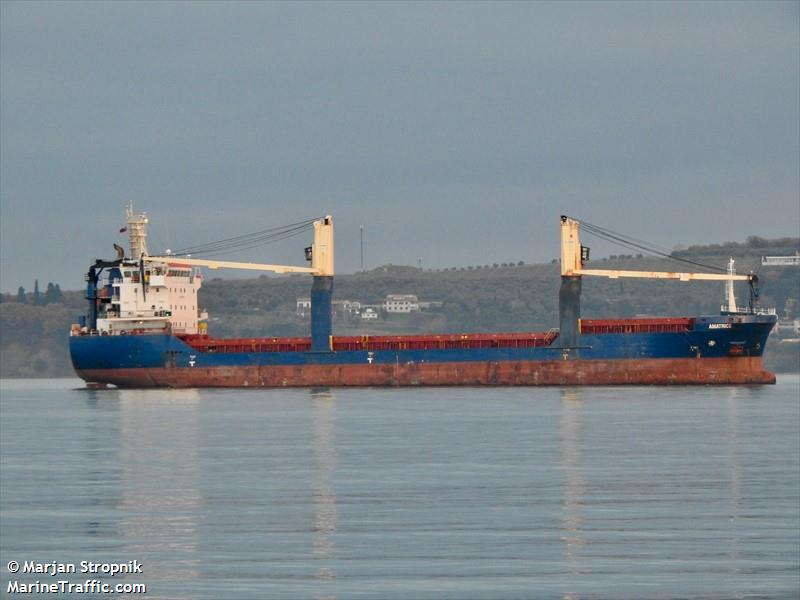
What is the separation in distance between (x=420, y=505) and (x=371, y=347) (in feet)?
148

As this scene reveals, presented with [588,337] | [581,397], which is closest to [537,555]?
[581,397]

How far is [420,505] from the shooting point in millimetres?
26734

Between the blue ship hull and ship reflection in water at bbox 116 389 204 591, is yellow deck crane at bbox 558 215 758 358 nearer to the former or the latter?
the blue ship hull

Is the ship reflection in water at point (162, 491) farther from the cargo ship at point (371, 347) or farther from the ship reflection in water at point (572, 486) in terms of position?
the cargo ship at point (371, 347)

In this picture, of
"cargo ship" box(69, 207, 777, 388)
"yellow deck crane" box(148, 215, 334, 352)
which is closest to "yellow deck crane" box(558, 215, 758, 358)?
"cargo ship" box(69, 207, 777, 388)

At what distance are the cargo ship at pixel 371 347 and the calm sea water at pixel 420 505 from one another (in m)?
17.4

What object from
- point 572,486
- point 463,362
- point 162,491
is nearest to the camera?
point 572,486

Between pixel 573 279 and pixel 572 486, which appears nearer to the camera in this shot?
pixel 572 486

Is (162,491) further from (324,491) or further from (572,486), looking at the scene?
(572,486)

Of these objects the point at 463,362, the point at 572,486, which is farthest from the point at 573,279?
the point at 572,486

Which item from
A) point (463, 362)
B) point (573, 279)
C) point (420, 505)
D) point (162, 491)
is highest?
point (573, 279)

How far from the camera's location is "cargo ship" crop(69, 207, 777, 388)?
67.9 m

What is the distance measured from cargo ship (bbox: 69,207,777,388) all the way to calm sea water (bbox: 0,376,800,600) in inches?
687

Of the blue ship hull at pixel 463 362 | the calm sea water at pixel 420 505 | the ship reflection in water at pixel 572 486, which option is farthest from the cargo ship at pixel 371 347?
the calm sea water at pixel 420 505
